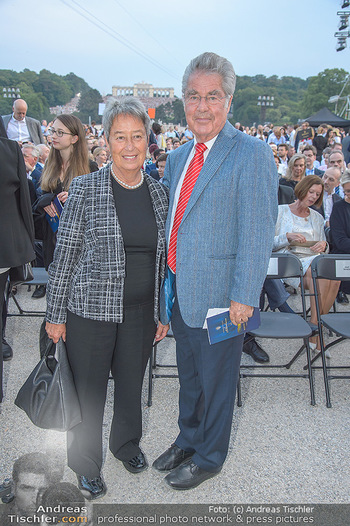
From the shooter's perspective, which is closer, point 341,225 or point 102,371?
point 102,371

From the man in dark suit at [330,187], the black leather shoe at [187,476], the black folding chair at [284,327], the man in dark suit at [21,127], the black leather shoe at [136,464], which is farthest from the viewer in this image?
the man in dark suit at [21,127]

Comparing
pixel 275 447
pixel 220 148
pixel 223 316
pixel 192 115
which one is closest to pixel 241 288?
pixel 223 316

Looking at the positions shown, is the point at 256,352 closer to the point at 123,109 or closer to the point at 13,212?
the point at 13,212

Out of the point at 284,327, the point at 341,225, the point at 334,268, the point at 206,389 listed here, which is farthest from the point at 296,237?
the point at 206,389

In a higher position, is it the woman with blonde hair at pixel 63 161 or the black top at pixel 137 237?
the woman with blonde hair at pixel 63 161

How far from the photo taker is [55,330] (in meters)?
2.15

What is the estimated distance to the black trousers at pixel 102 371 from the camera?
2.14 m

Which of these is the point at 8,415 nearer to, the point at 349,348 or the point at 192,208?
the point at 192,208

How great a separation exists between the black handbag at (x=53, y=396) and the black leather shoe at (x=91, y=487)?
40 centimetres

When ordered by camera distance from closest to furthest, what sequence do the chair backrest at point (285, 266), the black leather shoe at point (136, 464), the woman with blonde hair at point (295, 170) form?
1. the black leather shoe at point (136, 464)
2. the chair backrest at point (285, 266)
3. the woman with blonde hair at point (295, 170)

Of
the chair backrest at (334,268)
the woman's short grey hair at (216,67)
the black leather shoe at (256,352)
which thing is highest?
the woman's short grey hair at (216,67)

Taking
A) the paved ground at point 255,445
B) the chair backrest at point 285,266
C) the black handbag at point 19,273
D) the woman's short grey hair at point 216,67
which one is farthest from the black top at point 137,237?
the chair backrest at point 285,266

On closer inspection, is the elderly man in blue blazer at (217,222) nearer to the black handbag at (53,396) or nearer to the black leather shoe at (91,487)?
the black handbag at (53,396)

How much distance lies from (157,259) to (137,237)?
17 cm
